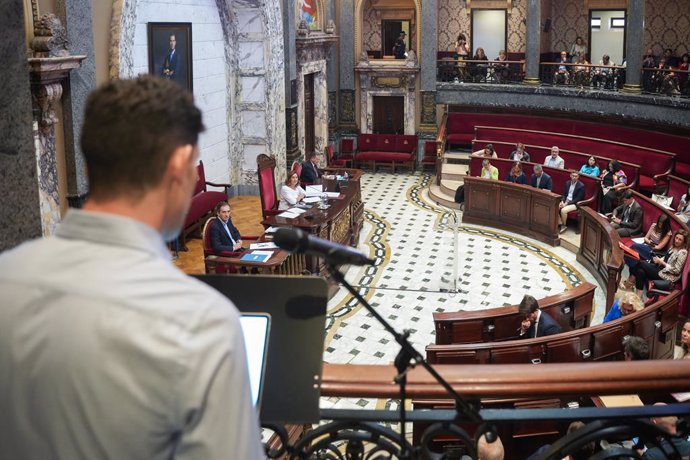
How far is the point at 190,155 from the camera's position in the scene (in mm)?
1158

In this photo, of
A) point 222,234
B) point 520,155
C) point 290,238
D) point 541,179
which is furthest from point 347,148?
point 290,238

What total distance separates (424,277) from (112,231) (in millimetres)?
9885

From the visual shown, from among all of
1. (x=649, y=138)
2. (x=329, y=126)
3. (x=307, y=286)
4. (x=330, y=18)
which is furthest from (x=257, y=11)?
(x=307, y=286)

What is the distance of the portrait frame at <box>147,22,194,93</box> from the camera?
36.4 feet

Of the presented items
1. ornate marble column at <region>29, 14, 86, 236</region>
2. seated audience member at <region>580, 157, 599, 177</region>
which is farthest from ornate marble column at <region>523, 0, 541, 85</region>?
ornate marble column at <region>29, 14, 86, 236</region>

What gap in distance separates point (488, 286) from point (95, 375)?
980cm

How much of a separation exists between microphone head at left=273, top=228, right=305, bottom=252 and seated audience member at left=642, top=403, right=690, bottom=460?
1.13 meters

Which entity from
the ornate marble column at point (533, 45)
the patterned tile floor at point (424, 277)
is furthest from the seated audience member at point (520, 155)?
the ornate marble column at point (533, 45)

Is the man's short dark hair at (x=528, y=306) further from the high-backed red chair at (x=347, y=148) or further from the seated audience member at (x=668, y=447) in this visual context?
the high-backed red chair at (x=347, y=148)

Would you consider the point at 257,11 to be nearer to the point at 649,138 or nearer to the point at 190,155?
Answer: the point at 649,138

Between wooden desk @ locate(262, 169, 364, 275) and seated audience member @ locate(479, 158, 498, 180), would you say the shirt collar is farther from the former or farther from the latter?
seated audience member @ locate(479, 158, 498, 180)

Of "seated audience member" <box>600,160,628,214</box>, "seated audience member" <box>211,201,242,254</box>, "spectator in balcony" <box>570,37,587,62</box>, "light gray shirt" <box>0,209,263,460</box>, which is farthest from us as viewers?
"spectator in balcony" <box>570,37,587,62</box>

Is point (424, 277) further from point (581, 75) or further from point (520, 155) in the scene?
→ point (581, 75)

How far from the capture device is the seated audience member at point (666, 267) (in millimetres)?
8750
